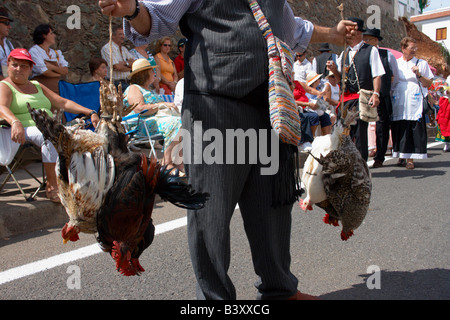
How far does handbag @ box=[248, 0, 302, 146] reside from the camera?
6.56 ft

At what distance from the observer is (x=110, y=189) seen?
1.89m

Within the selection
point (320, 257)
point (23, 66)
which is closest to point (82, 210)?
point (320, 257)

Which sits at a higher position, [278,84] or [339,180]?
[278,84]

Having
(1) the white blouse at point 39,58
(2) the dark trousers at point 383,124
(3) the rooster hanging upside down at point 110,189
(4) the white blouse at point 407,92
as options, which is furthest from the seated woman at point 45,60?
(4) the white blouse at point 407,92

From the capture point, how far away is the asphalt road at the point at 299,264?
281 centimetres

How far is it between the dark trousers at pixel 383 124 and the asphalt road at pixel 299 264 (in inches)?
113

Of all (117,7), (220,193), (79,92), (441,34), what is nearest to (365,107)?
(79,92)

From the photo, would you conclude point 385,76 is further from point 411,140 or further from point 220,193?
point 220,193

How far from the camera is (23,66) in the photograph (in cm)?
464

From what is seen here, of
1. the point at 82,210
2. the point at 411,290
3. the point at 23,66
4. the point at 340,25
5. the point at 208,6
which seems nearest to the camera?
the point at 82,210

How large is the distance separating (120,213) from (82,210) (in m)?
0.16

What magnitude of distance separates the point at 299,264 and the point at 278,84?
1704 millimetres

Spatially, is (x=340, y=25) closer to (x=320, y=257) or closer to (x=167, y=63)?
(x=320, y=257)

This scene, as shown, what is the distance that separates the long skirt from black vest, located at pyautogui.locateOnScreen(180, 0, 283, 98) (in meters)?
5.91
